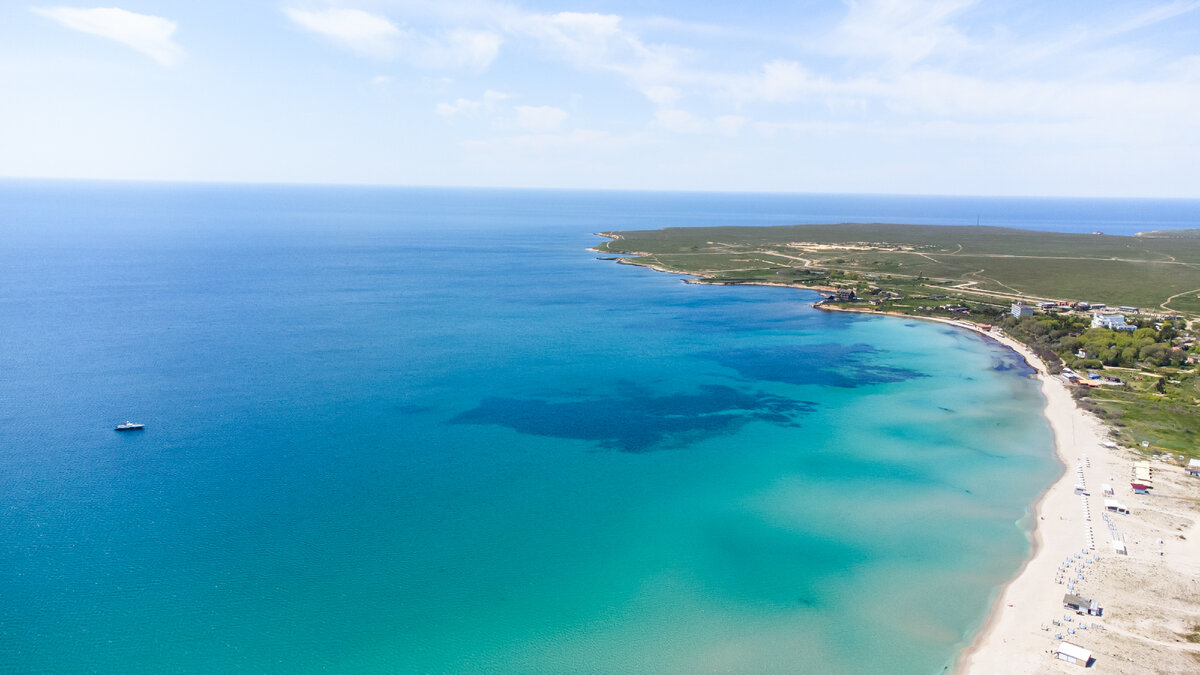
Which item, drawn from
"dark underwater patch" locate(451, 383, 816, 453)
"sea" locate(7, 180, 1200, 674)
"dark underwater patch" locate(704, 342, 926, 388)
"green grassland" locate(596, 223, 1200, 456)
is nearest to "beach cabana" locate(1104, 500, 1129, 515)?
"sea" locate(7, 180, 1200, 674)

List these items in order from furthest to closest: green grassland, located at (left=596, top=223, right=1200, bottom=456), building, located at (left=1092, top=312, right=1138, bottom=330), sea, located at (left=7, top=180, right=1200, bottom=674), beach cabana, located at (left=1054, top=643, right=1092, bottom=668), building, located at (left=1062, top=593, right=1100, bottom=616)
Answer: building, located at (left=1092, top=312, right=1138, bottom=330)
green grassland, located at (left=596, top=223, right=1200, bottom=456)
building, located at (left=1062, top=593, right=1100, bottom=616)
sea, located at (left=7, top=180, right=1200, bottom=674)
beach cabana, located at (left=1054, top=643, right=1092, bottom=668)

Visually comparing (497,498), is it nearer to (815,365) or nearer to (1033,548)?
(1033,548)

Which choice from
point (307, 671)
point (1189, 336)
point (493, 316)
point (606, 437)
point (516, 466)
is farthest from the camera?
point (493, 316)

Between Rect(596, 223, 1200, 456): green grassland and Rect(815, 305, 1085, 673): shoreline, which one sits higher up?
Rect(596, 223, 1200, 456): green grassland

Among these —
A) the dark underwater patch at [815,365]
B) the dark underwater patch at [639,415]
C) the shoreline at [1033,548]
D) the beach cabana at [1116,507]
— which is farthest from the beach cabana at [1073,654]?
the dark underwater patch at [815,365]

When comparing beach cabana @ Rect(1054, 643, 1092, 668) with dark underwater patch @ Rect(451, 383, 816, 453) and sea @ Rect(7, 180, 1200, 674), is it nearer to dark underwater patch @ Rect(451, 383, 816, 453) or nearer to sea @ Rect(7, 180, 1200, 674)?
sea @ Rect(7, 180, 1200, 674)

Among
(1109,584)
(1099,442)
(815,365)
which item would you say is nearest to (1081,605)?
(1109,584)

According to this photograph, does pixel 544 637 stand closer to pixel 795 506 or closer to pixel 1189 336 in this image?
pixel 795 506

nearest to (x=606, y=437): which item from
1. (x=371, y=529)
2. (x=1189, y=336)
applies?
(x=371, y=529)
